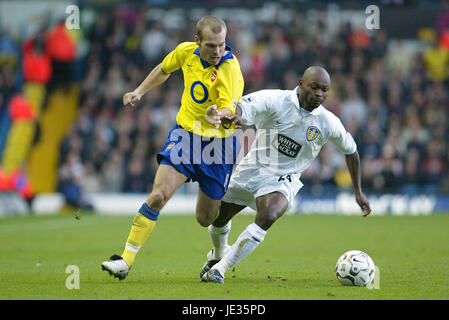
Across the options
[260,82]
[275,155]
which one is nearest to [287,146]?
[275,155]

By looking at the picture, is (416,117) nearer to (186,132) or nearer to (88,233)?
(88,233)

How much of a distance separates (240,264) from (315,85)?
9.03 feet

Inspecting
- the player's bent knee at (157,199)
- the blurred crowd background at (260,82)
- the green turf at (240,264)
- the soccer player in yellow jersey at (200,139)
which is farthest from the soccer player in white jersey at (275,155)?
the blurred crowd background at (260,82)

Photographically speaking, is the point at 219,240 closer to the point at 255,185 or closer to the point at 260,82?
the point at 255,185

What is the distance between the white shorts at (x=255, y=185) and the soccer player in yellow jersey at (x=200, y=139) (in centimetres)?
28

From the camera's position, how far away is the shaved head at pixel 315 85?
24.8 feet

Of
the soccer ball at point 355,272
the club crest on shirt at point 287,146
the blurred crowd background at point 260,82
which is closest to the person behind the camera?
the soccer ball at point 355,272

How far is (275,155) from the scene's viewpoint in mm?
8078

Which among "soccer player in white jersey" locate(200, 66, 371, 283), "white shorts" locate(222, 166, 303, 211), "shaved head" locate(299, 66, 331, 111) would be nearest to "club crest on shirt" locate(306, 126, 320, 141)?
"soccer player in white jersey" locate(200, 66, 371, 283)

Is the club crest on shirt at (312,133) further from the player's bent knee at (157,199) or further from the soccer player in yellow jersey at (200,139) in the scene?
the player's bent knee at (157,199)

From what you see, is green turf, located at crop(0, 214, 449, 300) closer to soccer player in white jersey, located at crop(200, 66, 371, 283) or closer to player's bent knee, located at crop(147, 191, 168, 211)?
soccer player in white jersey, located at crop(200, 66, 371, 283)

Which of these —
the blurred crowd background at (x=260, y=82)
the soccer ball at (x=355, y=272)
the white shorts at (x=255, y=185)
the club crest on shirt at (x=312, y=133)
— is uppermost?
the blurred crowd background at (x=260, y=82)

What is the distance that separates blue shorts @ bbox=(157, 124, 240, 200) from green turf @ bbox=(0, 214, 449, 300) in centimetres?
100

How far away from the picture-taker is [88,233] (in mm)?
14352
